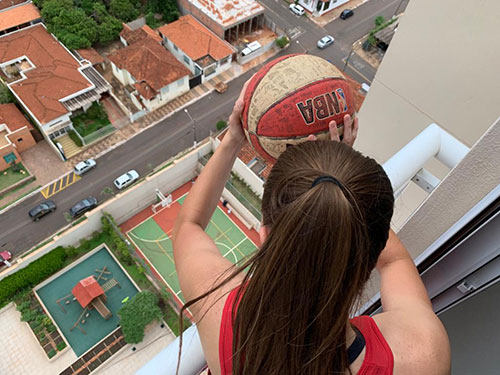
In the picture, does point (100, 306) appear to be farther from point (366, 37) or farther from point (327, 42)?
point (366, 37)

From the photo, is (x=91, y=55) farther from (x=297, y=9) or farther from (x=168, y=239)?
(x=297, y=9)

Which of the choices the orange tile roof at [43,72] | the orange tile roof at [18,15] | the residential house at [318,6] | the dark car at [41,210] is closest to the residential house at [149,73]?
the orange tile roof at [43,72]

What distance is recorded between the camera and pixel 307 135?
302 cm

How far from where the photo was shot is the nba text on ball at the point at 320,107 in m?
3.03

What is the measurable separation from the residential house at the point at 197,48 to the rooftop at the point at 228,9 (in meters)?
0.87

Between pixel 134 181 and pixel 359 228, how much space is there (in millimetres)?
14491

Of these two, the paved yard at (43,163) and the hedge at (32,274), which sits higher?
the paved yard at (43,163)

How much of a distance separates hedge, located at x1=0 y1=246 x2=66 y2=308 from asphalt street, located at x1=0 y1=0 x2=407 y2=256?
5.37ft

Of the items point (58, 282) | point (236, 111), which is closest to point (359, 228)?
point (236, 111)

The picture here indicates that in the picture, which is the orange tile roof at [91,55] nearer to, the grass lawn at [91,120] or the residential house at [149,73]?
the residential house at [149,73]

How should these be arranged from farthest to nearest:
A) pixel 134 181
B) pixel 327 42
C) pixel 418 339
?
pixel 327 42 → pixel 134 181 → pixel 418 339

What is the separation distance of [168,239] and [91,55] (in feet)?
34.9

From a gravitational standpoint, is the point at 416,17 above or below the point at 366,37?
below

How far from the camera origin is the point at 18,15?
18844 millimetres
